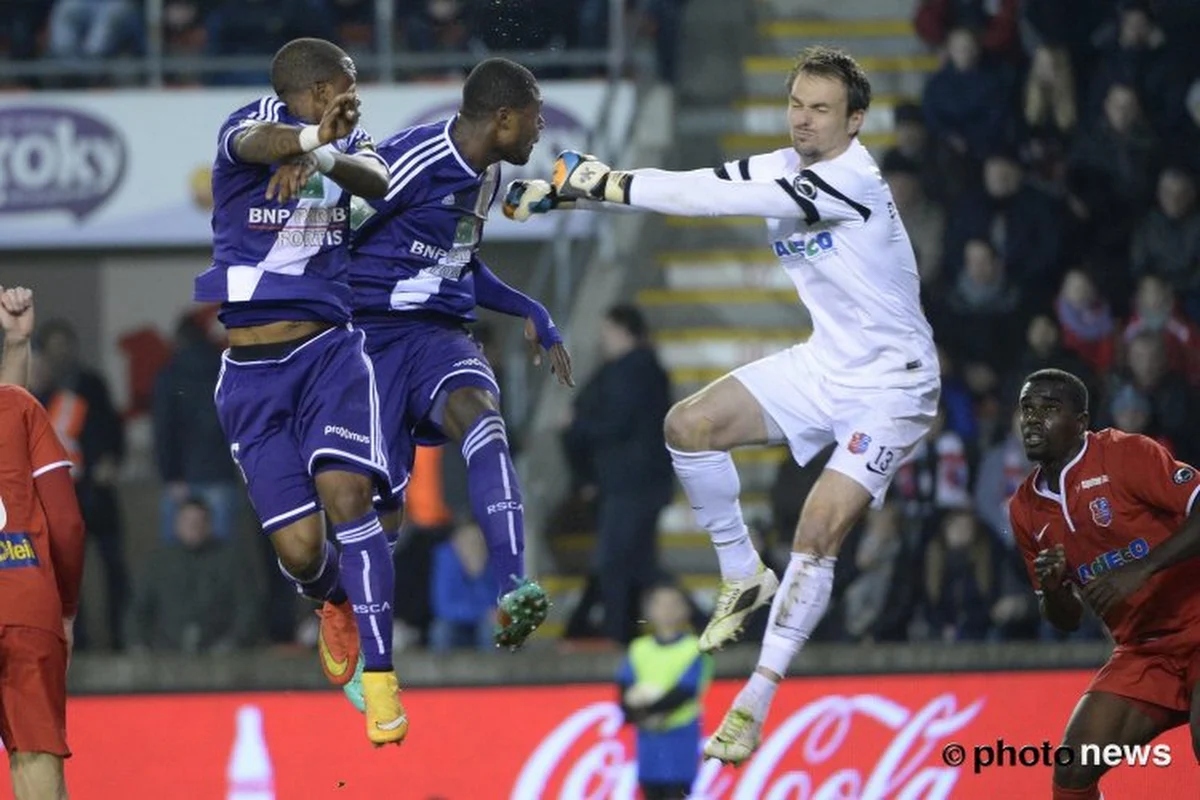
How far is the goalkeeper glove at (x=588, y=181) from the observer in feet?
27.7

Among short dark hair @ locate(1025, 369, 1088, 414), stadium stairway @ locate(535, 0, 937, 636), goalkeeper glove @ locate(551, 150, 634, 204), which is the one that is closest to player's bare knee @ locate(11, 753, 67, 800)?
goalkeeper glove @ locate(551, 150, 634, 204)

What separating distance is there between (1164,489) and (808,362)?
4.50 ft

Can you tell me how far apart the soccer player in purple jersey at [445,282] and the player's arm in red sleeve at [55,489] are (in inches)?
49.7

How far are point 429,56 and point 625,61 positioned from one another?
1.24 meters

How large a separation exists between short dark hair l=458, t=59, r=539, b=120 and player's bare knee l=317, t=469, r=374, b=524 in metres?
1.41

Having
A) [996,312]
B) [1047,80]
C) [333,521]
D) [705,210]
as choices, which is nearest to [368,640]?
[333,521]

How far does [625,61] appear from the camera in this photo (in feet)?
50.1

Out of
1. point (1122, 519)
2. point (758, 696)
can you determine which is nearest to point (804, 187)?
point (1122, 519)

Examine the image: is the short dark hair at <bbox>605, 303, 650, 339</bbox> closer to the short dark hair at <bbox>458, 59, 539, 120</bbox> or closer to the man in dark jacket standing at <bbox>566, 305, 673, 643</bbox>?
the man in dark jacket standing at <bbox>566, 305, 673, 643</bbox>

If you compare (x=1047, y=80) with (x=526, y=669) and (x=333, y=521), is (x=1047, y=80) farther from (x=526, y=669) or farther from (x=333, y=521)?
(x=333, y=521)

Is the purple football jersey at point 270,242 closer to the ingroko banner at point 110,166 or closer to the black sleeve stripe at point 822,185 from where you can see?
the black sleeve stripe at point 822,185

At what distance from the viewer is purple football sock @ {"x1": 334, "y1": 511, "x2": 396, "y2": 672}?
8.43 m

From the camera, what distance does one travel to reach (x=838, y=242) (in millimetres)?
8680

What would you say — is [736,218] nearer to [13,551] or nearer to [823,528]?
[823,528]
